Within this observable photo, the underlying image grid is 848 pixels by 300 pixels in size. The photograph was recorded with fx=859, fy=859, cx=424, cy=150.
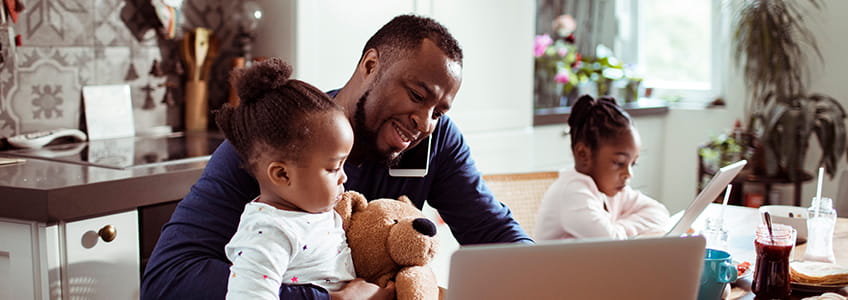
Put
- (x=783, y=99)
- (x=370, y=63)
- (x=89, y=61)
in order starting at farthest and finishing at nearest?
(x=783, y=99) < (x=89, y=61) < (x=370, y=63)

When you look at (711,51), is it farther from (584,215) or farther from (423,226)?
(423,226)

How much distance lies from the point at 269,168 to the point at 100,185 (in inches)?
28.3

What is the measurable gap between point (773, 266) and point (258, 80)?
0.90m

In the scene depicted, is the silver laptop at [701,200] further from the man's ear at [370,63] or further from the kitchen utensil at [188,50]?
the kitchen utensil at [188,50]

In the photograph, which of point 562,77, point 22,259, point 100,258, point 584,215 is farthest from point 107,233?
point 562,77

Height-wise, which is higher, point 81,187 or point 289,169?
point 289,169

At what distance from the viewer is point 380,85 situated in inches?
61.2

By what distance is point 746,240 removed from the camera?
1961 millimetres

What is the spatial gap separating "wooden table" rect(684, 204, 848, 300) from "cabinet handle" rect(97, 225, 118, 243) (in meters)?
1.28

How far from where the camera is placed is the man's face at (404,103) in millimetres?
1508

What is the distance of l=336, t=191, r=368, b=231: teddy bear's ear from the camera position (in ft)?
4.52

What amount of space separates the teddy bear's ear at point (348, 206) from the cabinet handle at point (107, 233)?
73cm

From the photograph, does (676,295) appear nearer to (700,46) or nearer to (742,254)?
(742,254)

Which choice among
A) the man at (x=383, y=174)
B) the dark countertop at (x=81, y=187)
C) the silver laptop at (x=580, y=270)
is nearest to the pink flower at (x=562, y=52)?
the dark countertop at (x=81, y=187)
